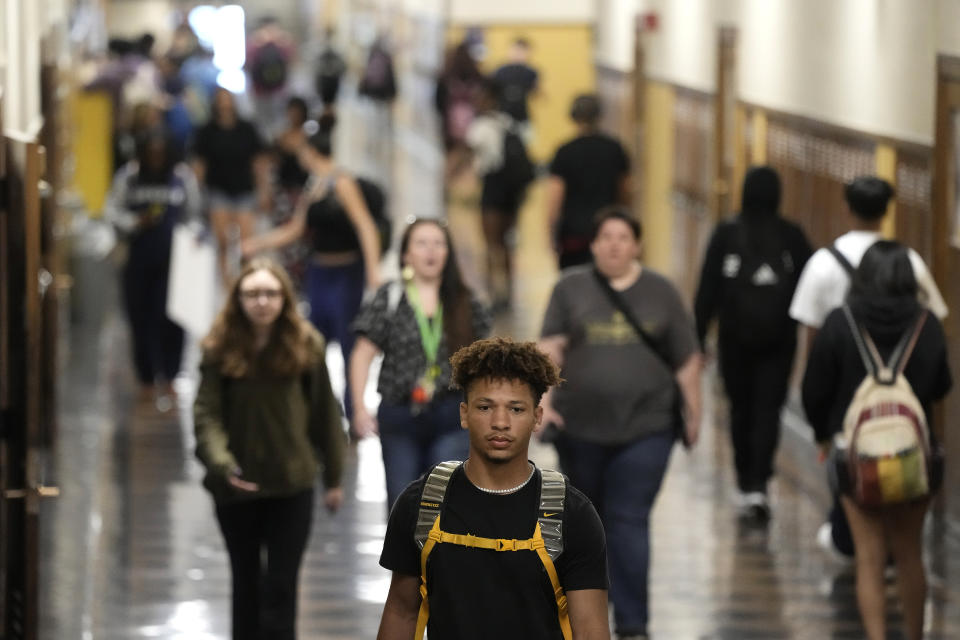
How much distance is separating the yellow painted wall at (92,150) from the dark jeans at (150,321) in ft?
21.5

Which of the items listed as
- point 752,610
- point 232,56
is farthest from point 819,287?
point 232,56

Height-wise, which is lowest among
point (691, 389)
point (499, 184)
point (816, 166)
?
point (691, 389)

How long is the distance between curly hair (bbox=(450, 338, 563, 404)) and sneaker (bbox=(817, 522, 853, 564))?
4955 mm

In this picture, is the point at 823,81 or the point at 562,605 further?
the point at 823,81

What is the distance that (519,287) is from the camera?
1953 centimetres

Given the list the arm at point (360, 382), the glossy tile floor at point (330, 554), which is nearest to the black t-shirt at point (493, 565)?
the arm at point (360, 382)

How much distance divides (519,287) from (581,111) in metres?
6.05

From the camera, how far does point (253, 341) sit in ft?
23.1

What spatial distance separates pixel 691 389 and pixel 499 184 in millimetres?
9745

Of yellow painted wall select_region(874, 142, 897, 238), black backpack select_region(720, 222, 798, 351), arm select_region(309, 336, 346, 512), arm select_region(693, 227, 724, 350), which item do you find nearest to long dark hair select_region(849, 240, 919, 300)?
arm select_region(309, 336, 346, 512)

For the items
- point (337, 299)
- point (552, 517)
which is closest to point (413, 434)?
point (552, 517)

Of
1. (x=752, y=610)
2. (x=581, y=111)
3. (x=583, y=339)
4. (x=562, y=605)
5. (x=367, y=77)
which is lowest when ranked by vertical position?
(x=752, y=610)

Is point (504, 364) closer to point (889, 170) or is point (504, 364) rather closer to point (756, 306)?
point (756, 306)

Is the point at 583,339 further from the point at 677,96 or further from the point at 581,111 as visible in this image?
the point at 677,96
